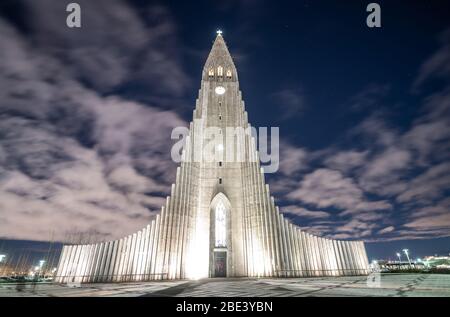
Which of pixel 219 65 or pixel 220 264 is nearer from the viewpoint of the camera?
pixel 220 264

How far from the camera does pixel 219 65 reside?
3142cm

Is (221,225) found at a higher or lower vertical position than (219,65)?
lower

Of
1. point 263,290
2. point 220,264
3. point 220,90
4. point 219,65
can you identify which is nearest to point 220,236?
point 220,264

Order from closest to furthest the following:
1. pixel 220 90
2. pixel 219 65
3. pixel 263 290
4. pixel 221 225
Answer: pixel 263 290 → pixel 221 225 → pixel 220 90 → pixel 219 65

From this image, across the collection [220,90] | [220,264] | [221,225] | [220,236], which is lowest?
[220,264]

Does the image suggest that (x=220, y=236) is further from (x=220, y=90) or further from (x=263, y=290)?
(x=220, y=90)

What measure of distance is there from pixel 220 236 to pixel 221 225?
110cm

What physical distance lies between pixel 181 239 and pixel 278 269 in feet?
30.3

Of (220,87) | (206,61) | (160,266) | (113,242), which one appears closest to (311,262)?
(160,266)

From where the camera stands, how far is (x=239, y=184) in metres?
25.7

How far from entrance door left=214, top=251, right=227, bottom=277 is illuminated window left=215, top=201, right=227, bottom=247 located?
864mm

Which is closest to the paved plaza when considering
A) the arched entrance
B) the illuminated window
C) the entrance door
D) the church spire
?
the arched entrance

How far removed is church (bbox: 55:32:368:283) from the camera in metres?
20.8

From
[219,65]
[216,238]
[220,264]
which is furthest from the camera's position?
[219,65]
